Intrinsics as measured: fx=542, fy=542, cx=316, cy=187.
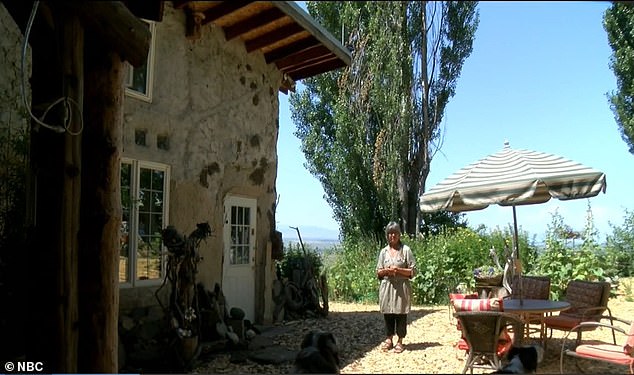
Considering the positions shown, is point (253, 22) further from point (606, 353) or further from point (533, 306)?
point (606, 353)

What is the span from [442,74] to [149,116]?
372 cm

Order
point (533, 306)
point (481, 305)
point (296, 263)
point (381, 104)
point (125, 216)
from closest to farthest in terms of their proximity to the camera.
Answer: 1. point (481, 305)
2. point (533, 306)
3. point (125, 216)
4. point (381, 104)
5. point (296, 263)

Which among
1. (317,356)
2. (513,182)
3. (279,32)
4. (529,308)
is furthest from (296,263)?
(317,356)

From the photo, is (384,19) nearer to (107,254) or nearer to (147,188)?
(107,254)

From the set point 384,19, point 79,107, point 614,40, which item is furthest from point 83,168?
point 614,40

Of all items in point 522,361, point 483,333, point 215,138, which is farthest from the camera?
point 215,138

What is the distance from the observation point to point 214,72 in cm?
823

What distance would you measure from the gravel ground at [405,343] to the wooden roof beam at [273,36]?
12.1ft

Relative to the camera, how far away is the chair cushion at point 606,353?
4.62 meters

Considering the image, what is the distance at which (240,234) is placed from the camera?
8.91m

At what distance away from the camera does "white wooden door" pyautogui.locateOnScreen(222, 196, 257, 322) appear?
848 centimetres

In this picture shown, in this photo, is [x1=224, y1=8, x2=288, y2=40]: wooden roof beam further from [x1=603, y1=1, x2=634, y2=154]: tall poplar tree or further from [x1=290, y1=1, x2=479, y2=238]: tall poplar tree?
[x1=603, y1=1, x2=634, y2=154]: tall poplar tree

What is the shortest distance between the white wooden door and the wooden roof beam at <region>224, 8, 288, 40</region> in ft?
8.27

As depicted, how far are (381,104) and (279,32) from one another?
11.3 feet
